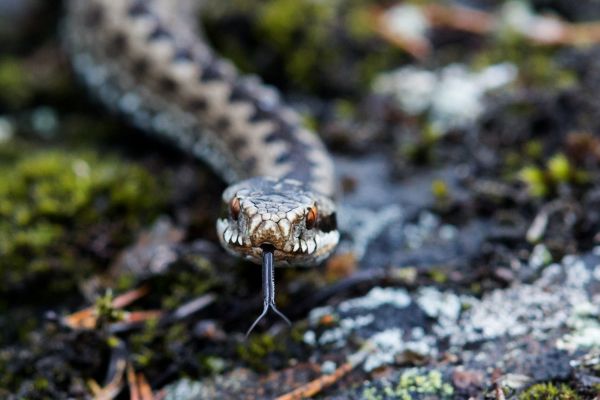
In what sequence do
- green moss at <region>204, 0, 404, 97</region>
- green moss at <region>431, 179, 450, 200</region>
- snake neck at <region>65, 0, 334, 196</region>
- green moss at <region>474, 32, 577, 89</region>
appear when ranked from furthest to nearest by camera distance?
green moss at <region>204, 0, 404, 97</region> → green moss at <region>474, 32, 577, 89</region> → snake neck at <region>65, 0, 334, 196</region> → green moss at <region>431, 179, 450, 200</region>

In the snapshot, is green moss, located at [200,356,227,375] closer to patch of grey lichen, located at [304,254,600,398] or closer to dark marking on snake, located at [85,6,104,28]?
patch of grey lichen, located at [304,254,600,398]

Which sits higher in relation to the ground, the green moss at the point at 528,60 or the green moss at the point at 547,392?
the green moss at the point at 528,60

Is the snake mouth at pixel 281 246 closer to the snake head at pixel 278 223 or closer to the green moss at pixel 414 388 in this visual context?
the snake head at pixel 278 223

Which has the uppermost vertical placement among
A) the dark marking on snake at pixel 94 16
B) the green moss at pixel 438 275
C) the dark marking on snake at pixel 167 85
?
the dark marking on snake at pixel 94 16

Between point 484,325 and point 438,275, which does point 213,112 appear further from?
point 484,325

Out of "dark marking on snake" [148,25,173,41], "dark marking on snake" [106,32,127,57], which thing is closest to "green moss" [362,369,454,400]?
"dark marking on snake" [148,25,173,41]

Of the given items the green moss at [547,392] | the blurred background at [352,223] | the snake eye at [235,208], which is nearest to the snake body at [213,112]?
the snake eye at [235,208]

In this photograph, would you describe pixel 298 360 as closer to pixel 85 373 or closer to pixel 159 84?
pixel 85 373

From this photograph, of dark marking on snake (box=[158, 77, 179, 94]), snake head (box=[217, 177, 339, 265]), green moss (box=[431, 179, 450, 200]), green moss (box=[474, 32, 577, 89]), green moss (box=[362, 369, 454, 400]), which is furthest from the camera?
dark marking on snake (box=[158, 77, 179, 94])
